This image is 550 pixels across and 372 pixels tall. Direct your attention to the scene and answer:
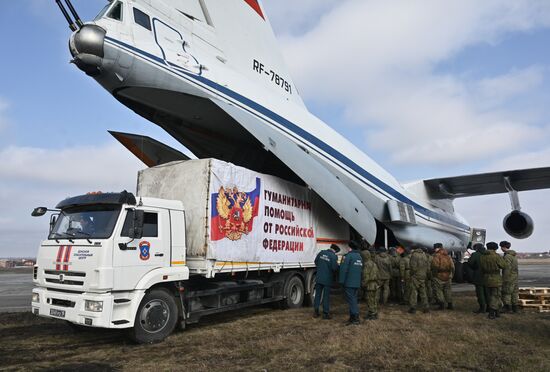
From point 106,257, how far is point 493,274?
7.60 m

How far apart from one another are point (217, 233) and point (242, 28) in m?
5.75

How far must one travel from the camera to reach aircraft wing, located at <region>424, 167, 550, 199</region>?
14758 mm

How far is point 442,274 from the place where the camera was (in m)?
9.64

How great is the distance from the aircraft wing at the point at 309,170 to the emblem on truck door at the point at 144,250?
3.60m

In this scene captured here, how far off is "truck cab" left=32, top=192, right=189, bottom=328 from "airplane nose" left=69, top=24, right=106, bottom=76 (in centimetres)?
238

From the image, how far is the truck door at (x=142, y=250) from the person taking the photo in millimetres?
6168

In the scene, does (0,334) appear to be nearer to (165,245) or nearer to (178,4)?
(165,245)

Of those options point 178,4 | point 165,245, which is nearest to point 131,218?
point 165,245

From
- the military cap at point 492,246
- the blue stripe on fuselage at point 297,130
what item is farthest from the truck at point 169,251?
the military cap at point 492,246

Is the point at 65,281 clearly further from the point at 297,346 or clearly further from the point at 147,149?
the point at 147,149

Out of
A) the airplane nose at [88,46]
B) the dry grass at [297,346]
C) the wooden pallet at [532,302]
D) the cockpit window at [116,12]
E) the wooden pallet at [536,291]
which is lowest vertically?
the dry grass at [297,346]

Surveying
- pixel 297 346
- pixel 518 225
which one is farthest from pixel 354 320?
pixel 518 225

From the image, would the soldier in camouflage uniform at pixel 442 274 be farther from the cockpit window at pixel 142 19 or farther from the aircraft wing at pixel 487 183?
the cockpit window at pixel 142 19

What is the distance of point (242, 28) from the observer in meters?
10.5
